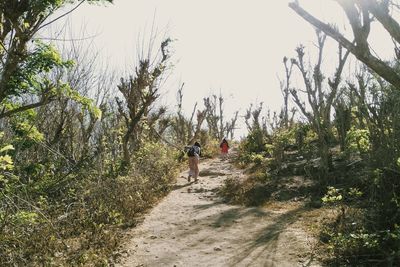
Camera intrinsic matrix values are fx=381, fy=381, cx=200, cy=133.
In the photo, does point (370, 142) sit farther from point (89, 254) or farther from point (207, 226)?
point (89, 254)

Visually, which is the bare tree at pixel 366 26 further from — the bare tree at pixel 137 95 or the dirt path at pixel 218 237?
the bare tree at pixel 137 95

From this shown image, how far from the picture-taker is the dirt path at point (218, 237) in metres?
6.70

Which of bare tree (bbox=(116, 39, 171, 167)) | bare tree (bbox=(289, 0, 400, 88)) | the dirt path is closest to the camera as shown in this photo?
bare tree (bbox=(289, 0, 400, 88))

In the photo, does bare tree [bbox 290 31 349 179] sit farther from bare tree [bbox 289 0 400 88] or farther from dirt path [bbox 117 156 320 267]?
bare tree [bbox 289 0 400 88]

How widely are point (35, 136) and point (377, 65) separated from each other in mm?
6565

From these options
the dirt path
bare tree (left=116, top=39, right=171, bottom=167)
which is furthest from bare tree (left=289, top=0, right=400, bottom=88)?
bare tree (left=116, top=39, right=171, bottom=167)

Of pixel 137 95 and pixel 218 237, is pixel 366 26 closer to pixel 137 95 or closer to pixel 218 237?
pixel 218 237

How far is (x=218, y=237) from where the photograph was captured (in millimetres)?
7879

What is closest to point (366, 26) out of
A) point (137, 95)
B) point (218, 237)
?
point (218, 237)

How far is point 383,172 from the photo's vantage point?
22.2 ft

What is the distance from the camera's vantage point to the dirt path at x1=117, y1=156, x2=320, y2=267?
264 inches

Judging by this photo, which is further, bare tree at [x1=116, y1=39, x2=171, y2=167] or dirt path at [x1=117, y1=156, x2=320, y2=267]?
bare tree at [x1=116, y1=39, x2=171, y2=167]

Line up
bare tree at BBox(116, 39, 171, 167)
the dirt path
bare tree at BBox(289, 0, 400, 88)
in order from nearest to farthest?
bare tree at BBox(289, 0, 400, 88) → the dirt path → bare tree at BBox(116, 39, 171, 167)

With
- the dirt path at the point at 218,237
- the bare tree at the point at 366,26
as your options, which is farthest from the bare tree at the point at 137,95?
the bare tree at the point at 366,26
